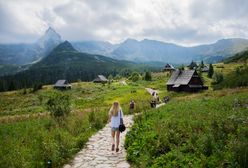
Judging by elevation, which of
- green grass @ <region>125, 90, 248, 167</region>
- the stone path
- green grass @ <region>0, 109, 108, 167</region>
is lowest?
the stone path

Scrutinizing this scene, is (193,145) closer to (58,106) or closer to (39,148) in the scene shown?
(39,148)

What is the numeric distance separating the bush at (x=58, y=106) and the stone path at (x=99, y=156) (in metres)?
5.27

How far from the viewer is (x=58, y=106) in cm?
2223

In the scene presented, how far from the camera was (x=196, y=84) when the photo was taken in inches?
3516

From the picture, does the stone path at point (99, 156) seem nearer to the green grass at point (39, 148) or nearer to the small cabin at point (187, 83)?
the green grass at point (39, 148)

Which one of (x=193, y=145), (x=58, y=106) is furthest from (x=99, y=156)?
(x=58, y=106)

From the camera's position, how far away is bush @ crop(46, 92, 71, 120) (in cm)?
2230

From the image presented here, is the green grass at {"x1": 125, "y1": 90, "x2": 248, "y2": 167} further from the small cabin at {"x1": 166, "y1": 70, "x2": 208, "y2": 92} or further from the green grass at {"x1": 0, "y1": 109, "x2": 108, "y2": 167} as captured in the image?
the small cabin at {"x1": 166, "y1": 70, "x2": 208, "y2": 92}

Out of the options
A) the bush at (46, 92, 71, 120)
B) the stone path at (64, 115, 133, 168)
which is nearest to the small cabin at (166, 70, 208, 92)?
the bush at (46, 92, 71, 120)

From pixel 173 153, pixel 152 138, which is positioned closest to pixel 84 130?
pixel 152 138

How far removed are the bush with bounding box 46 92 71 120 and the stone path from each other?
5.27 meters

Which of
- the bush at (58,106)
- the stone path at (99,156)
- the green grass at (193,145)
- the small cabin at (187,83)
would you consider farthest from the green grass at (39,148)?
the small cabin at (187,83)

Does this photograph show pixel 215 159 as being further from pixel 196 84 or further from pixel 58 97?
pixel 196 84

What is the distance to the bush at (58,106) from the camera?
22.3 meters
